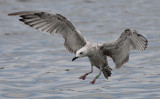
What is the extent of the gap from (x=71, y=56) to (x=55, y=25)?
5.59 metres

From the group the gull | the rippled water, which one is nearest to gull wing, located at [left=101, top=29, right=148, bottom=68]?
the gull

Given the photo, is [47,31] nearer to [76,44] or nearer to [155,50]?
[76,44]

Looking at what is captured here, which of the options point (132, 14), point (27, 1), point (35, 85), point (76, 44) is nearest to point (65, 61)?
point (35, 85)

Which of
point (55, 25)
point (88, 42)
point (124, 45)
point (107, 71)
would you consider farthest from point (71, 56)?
point (124, 45)

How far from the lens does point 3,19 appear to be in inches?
869

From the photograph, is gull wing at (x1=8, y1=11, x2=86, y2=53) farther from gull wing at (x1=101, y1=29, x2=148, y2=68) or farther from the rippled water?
the rippled water

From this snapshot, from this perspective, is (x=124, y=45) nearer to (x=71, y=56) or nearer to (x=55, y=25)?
(x=55, y=25)

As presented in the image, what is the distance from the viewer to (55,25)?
10656 millimetres

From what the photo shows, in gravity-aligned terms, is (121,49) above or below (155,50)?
above

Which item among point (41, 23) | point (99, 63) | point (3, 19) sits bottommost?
point (3, 19)

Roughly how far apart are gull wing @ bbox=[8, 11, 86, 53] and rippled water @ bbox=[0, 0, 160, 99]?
5.44 feet

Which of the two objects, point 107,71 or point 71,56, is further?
point 71,56

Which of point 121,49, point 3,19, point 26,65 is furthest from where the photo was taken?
point 3,19

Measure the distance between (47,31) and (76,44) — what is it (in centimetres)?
71
